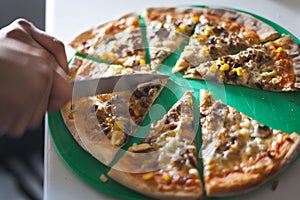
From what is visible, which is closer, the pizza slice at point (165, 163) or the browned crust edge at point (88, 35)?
the pizza slice at point (165, 163)

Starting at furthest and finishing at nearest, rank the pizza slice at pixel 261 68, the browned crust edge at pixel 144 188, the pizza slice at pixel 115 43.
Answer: the pizza slice at pixel 115 43 < the pizza slice at pixel 261 68 < the browned crust edge at pixel 144 188

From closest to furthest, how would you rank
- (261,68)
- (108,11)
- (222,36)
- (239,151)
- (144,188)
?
(144,188), (239,151), (261,68), (222,36), (108,11)

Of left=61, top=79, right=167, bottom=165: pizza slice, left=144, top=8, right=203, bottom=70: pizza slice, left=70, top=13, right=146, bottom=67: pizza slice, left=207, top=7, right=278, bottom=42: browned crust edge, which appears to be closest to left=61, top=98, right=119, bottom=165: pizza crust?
left=61, top=79, right=167, bottom=165: pizza slice

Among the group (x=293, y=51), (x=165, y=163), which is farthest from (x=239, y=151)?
(x=293, y=51)

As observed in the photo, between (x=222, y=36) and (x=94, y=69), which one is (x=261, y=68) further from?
(x=94, y=69)

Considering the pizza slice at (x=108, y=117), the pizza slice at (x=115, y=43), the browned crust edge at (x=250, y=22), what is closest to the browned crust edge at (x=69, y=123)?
the pizza slice at (x=108, y=117)

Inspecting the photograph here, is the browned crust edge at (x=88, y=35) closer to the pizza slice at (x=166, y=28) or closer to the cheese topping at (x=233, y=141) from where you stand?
the pizza slice at (x=166, y=28)
